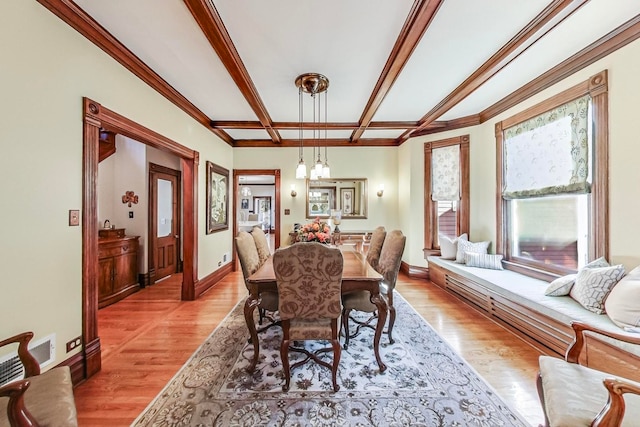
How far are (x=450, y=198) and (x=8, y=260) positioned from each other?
16.8 feet

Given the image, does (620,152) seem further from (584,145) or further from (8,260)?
(8,260)

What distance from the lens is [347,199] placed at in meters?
5.51

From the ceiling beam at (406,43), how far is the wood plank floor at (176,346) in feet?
9.18

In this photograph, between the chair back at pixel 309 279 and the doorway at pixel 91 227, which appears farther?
the doorway at pixel 91 227

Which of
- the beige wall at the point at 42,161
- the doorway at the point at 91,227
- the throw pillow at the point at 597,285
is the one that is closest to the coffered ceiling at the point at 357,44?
the beige wall at the point at 42,161

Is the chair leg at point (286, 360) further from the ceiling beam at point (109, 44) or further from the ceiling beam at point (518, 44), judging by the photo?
the ceiling beam at point (518, 44)

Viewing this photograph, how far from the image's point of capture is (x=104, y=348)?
8.01 ft

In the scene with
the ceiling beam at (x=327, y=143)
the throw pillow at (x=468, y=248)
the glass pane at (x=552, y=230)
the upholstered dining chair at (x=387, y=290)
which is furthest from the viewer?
the ceiling beam at (x=327, y=143)

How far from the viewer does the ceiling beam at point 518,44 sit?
6.06 feet

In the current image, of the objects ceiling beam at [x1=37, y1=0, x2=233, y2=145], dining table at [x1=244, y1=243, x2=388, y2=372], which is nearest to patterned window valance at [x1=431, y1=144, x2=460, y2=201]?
dining table at [x1=244, y1=243, x2=388, y2=372]

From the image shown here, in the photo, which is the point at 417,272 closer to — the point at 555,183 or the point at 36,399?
the point at 555,183

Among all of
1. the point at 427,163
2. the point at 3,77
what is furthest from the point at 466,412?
the point at 427,163

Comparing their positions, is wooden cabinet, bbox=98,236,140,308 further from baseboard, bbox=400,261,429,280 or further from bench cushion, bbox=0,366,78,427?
baseboard, bbox=400,261,429,280

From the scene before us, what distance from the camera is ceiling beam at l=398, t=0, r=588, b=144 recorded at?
185cm
